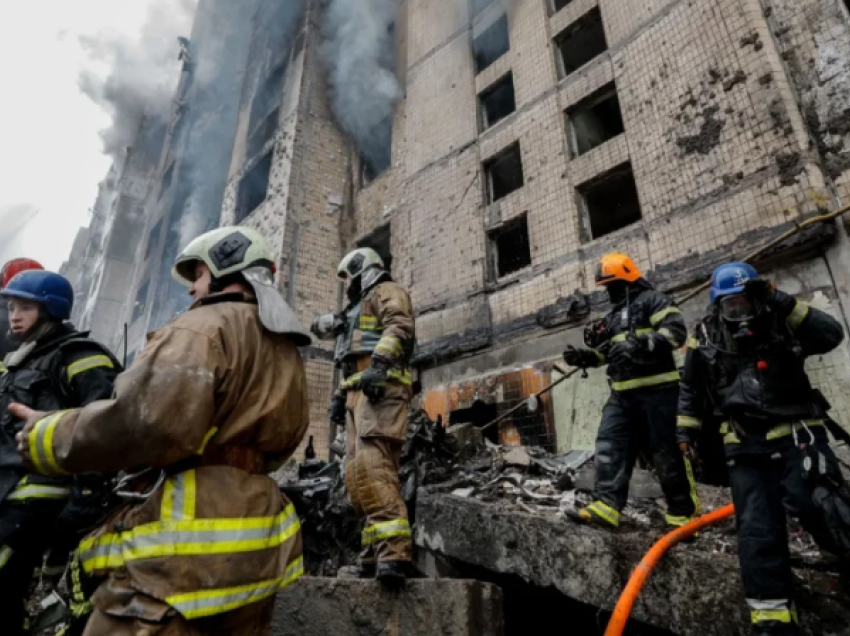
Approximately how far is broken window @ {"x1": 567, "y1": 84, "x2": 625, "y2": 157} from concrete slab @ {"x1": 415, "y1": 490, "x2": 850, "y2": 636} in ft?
22.2

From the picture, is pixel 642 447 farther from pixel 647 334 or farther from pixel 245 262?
pixel 245 262

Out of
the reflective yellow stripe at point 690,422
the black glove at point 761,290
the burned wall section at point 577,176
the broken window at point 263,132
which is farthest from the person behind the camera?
the broken window at point 263,132

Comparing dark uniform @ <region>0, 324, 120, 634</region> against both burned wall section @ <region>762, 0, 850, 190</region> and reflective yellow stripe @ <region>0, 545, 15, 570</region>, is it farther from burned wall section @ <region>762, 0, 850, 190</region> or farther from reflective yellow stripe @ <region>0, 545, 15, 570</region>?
burned wall section @ <region>762, 0, 850, 190</region>

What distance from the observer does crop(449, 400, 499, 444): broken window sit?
7523 millimetres

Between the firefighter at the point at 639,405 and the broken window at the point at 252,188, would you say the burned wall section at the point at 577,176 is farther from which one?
the broken window at the point at 252,188

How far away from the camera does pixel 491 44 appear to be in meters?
10.7

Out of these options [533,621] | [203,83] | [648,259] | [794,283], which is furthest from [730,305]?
[203,83]

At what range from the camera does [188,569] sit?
1248mm

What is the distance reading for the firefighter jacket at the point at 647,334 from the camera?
3.31 metres

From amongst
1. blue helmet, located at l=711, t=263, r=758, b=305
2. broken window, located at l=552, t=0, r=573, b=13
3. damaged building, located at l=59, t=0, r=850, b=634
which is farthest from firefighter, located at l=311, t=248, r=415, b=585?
broken window, located at l=552, t=0, r=573, b=13

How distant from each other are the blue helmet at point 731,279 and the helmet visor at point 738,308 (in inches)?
1.3

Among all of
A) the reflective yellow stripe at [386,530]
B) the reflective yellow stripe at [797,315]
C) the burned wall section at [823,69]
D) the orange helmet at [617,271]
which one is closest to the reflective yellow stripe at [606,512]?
the reflective yellow stripe at [386,530]

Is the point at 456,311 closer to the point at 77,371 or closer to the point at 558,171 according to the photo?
the point at 558,171

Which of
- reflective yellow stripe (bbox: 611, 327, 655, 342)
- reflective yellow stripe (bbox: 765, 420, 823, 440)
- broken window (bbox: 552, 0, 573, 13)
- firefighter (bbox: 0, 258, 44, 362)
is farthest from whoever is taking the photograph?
broken window (bbox: 552, 0, 573, 13)
